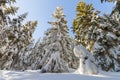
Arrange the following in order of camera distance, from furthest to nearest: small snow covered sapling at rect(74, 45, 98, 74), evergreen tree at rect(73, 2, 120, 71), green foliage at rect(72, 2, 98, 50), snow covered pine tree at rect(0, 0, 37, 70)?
green foliage at rect(72, 2, 98, 50)
evergreen tree at rect(73, 2, 120, 71)
snow covered pine tree at rect(0, 0, 37, 70)
small snow covered sapling at rect(74, 45, 98, 74)

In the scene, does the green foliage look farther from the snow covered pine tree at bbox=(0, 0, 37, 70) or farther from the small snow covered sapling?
the small snow covered sapling

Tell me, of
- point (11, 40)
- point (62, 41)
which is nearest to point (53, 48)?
point (62, 41)

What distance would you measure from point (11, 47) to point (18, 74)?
1473 centimetres

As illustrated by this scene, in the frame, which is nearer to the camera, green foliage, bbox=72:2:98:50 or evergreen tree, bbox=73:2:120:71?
evergreen tree, bbox=73:2:120:71

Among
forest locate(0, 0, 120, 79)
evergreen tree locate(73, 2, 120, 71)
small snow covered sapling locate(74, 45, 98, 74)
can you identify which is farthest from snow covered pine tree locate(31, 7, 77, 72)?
small snow covered sapling locate(74, 45, 98, 74)

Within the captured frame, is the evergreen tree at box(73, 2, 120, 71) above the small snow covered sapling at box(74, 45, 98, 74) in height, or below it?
above

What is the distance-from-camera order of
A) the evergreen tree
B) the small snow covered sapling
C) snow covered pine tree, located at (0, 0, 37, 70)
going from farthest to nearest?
the evergreen tree < snow covered pine tree, located at (0, 0, 37, 70) < the small snow covered sapling

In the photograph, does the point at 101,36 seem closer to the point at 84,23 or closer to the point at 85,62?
the point at 84,23

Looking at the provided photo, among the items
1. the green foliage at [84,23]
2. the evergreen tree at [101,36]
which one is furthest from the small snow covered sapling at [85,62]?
the green foliage at [84,23]

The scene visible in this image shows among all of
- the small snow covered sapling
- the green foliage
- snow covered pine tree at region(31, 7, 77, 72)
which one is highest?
the green foliage

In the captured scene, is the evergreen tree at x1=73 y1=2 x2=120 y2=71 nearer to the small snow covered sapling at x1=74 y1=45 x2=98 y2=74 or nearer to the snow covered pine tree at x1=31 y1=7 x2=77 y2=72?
the snow covered pine tree at x1=31 y1=7 x2=77 y2=72

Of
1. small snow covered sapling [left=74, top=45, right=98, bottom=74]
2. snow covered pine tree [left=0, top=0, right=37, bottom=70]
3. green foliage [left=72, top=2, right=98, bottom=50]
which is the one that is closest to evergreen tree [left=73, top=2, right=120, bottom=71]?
green foliage [left=72, top=2, right=98, bottom=50]

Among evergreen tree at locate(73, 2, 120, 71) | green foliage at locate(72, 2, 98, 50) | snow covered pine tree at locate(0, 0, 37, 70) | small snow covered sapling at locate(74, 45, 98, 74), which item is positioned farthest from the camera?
green foliage at locate(72, 2, 98, 50)

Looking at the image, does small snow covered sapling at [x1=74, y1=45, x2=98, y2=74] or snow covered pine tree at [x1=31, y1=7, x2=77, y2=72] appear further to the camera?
snow covered pine tree at [x1=31, y1=7, x2=77, y2=72]
